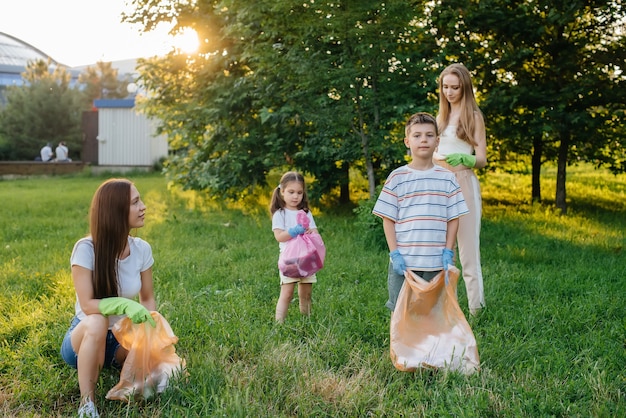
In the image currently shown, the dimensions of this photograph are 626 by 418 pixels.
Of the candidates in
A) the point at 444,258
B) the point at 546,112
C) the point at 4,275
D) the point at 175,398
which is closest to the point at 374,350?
the point at 444,258

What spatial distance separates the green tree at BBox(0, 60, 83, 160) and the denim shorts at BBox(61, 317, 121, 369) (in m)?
29.3

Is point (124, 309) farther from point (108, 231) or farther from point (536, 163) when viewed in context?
point (536, 163)

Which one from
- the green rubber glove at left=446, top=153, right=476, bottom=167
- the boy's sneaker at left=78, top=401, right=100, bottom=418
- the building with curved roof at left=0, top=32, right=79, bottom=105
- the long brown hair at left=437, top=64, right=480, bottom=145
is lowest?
the boy's sneaker at left=78, top=401, right=100, bottom=418

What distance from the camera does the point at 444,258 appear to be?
360 cm

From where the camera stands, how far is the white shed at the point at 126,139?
25062 mm

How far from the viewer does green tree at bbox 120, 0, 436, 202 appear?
777 cm

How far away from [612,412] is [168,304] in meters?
3.16

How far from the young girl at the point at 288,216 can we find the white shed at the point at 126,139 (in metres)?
21.4

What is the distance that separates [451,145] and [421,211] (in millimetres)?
1200

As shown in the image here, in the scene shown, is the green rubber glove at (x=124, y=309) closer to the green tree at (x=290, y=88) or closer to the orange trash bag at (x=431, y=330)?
the orange trash bag at (x=431, y=330)

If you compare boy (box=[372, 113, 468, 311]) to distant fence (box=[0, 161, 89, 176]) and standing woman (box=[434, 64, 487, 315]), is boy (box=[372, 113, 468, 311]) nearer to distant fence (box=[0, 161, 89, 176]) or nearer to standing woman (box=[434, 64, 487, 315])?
standing woman (box=[434, 64, 487, 315])

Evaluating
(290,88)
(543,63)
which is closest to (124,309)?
(290,88)

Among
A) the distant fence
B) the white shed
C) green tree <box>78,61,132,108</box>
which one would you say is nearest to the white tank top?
the white shed

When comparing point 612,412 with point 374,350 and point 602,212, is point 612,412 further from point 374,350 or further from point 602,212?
point 602,212
